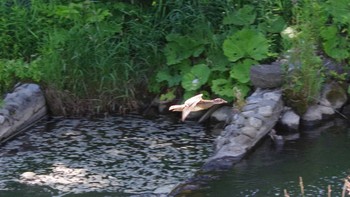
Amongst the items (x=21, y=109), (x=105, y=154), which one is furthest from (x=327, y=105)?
(x=21, y=109)

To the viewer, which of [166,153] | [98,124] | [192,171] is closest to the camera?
[192,171]

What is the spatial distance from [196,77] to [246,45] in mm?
568

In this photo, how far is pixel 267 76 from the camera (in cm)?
718

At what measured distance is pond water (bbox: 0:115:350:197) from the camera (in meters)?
5.90

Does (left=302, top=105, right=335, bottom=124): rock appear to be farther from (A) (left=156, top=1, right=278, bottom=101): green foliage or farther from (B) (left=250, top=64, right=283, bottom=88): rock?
(A) (left=156, top=1, right=278, bottom=101): green foliage

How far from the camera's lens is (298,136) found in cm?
706

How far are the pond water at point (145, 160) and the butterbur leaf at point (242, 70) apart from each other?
0.60 meters

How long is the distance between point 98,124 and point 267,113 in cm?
170

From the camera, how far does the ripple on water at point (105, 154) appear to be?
6.09 metres

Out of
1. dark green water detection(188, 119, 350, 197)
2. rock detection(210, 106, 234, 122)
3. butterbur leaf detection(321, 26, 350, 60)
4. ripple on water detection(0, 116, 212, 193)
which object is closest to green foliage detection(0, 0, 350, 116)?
butterbur leaf detection(321, 26, 350, 60)

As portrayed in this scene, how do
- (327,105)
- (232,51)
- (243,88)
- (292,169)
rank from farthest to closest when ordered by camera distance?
(232,51)
(243,88)
(327,105)
(292,169)

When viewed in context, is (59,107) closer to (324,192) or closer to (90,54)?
(90,54)

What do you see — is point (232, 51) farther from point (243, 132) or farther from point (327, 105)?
point (243, 132)

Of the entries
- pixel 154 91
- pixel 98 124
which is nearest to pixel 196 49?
pixel 154 91
